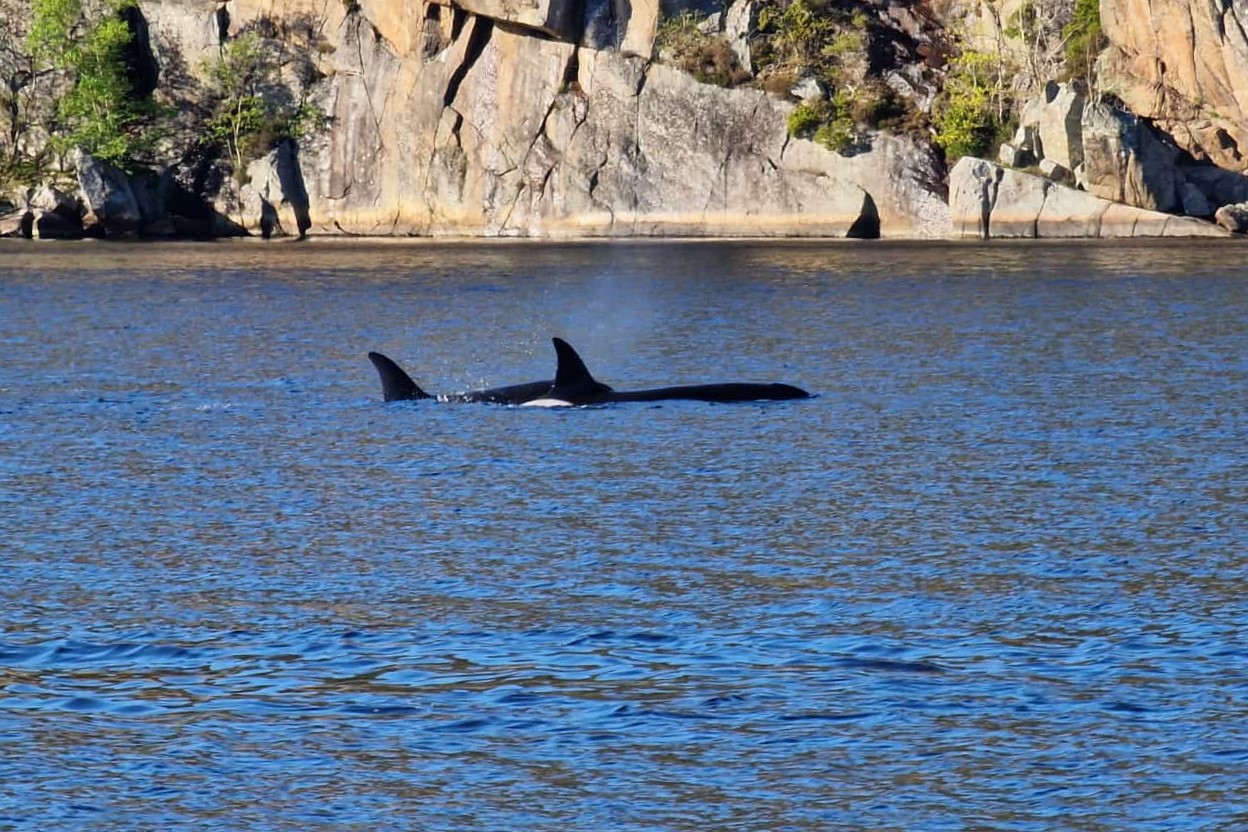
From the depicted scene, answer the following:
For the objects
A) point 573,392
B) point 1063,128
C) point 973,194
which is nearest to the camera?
point 573,392

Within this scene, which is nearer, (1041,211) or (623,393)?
(623,393)

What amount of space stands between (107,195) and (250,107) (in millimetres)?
9028

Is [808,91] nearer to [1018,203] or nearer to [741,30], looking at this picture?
[741,30]

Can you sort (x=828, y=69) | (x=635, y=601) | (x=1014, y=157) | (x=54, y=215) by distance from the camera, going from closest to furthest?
1. (x=635, y=601)
2. (x=1014, y=157)
3. (x=828, y=69)
4. (x=54, y=215)

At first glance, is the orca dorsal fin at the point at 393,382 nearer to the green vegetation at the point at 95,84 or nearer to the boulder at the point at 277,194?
the boulder at the point at 277,194

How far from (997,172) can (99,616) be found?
70572mm

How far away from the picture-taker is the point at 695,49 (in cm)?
9144

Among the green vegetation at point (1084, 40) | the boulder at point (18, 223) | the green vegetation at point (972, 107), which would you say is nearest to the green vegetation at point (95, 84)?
the boulder at point (18, 223)

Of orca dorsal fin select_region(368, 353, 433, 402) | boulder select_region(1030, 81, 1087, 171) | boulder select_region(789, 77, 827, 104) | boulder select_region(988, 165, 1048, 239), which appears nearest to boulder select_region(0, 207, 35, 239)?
boulder select_region(789, 77, 827, 104)

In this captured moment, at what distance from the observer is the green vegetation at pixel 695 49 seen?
90.9 meters

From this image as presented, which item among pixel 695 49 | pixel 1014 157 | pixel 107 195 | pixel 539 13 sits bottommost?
pixel 107 195

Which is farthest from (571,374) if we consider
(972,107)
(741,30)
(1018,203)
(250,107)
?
(250,107)

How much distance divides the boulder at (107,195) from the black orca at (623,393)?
73.9 meters

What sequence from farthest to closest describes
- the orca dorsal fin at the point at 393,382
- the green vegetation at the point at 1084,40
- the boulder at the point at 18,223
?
the boulder at the point at 18,223 → the green vegetation at the point at 1084,40 → the orca dorsal fin at the point at 393,382
